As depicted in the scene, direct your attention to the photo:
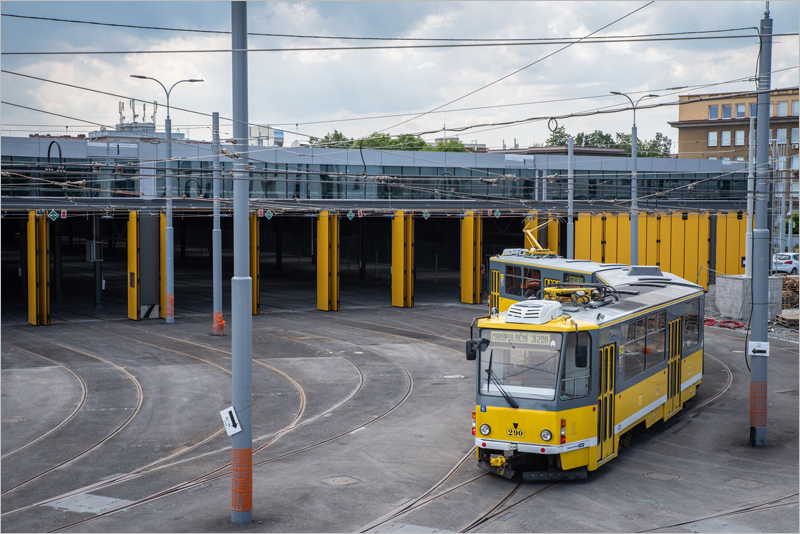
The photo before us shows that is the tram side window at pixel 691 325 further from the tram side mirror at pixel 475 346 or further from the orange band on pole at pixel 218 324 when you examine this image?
the orange band on pole at pixel 218 324

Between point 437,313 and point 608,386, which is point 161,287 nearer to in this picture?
point 437,313

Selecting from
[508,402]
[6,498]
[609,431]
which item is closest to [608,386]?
[609,431]

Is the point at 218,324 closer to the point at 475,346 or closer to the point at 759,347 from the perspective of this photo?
the point at 475,346

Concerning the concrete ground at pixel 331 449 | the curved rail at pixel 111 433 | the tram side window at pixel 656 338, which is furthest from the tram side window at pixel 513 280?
the curved rail at pixel 111 433

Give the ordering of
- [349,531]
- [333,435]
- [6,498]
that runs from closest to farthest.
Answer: [349,531], [6,498], [333,435]

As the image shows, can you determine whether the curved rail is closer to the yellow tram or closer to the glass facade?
the yellow tram

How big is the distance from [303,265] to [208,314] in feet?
102

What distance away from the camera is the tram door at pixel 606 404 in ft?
44.1

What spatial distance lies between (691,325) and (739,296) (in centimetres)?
1763

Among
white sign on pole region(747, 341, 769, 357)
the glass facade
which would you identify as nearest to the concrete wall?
the glass facade

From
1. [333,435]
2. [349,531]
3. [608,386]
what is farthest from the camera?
[333,435]

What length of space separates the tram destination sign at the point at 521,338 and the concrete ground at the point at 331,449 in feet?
7.38

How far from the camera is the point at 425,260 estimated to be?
2699 inches

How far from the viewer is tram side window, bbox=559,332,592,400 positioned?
12.9 m
